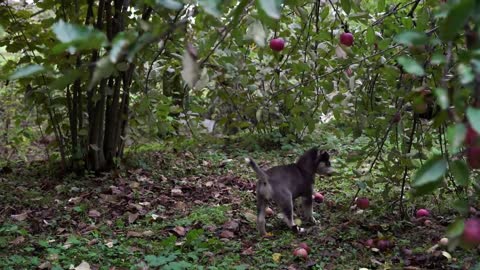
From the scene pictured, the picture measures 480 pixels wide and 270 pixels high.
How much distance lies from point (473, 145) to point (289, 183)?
338 cm

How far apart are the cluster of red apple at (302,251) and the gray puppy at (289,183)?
1.48ft

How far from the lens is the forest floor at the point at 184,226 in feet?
12.3

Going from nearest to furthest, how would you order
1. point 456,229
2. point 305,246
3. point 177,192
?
point 456,229
point 305,246
point 177,192

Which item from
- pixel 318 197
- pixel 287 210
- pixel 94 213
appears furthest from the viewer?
pixel 318 197

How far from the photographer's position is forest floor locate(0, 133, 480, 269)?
3.75m

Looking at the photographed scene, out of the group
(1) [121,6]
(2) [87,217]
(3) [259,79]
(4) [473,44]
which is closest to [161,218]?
(2) [87,217]

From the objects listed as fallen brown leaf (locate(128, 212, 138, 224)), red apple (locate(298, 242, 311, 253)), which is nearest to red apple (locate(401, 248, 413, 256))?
red apple (locate(298, 242, 311, 253))

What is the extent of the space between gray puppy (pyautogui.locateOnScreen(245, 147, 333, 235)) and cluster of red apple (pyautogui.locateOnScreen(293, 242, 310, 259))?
1.48ft

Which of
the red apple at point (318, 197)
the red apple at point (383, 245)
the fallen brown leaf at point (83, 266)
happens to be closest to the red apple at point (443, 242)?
the red apple at point (383, 245)

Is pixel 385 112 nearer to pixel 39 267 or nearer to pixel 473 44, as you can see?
pixel 39 267

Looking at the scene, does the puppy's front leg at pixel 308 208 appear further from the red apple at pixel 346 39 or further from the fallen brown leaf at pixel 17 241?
the fallen brown leaf at pixel 17 241

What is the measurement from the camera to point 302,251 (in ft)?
12.6

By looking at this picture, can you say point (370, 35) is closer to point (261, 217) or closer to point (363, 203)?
point (363, 203)

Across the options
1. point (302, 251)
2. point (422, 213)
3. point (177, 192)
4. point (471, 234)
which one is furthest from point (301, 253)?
point (471, 234)
